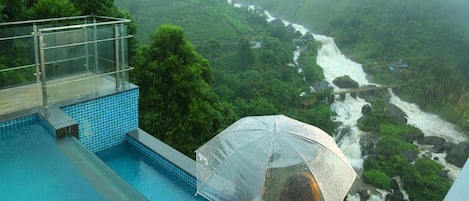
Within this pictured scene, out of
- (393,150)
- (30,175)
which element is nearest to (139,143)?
(30,175)

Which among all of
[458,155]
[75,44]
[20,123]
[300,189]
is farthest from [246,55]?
[300,189]

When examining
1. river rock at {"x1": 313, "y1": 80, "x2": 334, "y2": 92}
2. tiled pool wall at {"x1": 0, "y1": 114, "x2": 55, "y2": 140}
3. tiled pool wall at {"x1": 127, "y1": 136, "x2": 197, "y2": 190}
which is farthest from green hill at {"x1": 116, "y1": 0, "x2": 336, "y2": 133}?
tiled pool wall at {"x1": 0, "y1": 114, "x2": 55, "y2": 140}

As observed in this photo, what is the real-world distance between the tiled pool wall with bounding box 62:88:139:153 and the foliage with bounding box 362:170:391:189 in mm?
16330

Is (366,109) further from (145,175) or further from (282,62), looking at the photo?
(145,175)

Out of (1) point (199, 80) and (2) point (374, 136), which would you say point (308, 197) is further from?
(2) point (374, 136)

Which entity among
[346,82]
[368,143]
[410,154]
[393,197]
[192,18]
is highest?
[192,18]

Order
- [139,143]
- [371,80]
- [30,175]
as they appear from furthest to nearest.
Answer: [371,80]
[139,143]
[30,175]

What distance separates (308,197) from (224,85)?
73.2 ft

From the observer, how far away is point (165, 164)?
12.0ft

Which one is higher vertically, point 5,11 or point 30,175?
point 5,11

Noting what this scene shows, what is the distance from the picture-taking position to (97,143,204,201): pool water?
3.29m

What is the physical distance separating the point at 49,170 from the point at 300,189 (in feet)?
5.53

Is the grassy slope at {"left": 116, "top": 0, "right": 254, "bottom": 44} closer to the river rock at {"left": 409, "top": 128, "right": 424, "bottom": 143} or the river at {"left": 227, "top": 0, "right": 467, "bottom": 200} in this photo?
the river at {"left": 227, "top": 0, "right": 467, "bottom": 200}

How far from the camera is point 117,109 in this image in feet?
13.1
